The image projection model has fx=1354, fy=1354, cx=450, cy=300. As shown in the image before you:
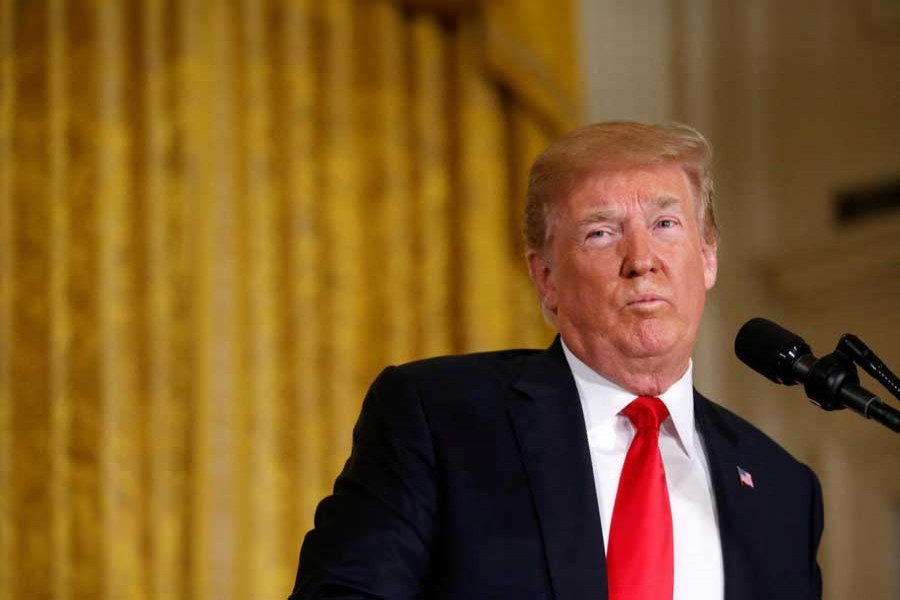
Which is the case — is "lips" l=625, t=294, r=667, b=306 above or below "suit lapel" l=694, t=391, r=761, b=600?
above

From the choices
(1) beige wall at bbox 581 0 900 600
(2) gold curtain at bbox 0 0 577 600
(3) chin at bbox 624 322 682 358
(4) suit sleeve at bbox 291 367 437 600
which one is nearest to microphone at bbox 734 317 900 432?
(3) chin at bbox 624 322 682 358

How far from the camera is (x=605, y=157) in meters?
2.16

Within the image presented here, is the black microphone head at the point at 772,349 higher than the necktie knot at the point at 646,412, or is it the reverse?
the black microphone head at the point at 772,349

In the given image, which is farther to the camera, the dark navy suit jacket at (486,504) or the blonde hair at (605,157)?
the blonde hair at (605,157)

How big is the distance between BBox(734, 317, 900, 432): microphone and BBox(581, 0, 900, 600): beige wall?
290cm

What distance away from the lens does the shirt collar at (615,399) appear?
212cm

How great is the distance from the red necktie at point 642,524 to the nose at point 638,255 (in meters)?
0.20

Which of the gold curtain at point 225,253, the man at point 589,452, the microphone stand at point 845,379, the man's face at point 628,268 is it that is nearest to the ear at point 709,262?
the man at point 589,452

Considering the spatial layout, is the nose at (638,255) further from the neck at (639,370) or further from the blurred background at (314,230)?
the blurred background at (314,230)

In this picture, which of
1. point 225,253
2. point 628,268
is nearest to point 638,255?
point 628,268

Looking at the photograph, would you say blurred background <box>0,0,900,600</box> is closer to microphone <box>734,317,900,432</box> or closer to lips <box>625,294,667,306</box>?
lips <box>625,294,667,306</box>

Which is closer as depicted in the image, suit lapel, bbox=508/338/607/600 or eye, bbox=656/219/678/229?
suit lapel, bbox=508/338/607/600

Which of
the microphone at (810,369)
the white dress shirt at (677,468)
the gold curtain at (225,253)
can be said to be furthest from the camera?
the gold curtain at (225,253)

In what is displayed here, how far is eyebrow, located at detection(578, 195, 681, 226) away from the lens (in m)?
2.13
